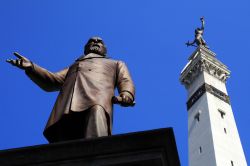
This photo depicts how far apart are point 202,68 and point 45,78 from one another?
48923 mm

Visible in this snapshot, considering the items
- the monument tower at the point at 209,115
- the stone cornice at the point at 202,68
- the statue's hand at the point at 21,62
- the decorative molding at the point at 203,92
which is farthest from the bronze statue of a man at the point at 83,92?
the stone cornice at the point at 202,68

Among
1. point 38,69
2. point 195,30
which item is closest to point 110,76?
point 38,69

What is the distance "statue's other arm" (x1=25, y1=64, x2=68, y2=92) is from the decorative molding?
148 feet

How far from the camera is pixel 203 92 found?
52.1 meters

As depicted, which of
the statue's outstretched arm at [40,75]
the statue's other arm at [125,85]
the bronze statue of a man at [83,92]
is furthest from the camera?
the statue's outstretched arm at [40,75]

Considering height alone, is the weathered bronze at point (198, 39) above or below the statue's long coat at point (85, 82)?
above

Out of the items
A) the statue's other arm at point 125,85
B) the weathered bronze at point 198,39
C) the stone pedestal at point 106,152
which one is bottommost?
the stone pedestal at point 106,152

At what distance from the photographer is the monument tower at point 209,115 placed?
45.3m

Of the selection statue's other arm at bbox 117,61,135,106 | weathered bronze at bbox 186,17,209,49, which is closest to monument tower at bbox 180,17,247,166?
weathered bronze at bbox 186,17,209,49

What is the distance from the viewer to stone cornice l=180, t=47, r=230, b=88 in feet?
183

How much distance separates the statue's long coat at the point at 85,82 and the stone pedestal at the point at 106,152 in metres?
1.12

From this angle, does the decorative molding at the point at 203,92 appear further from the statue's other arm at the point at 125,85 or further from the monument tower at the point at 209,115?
the statue's other arm at the point at 125,85

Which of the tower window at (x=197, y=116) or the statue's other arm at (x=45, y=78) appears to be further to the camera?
the tower window at (x=197, y=116)

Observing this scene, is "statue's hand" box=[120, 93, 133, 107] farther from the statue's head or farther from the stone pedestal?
the statue's head
